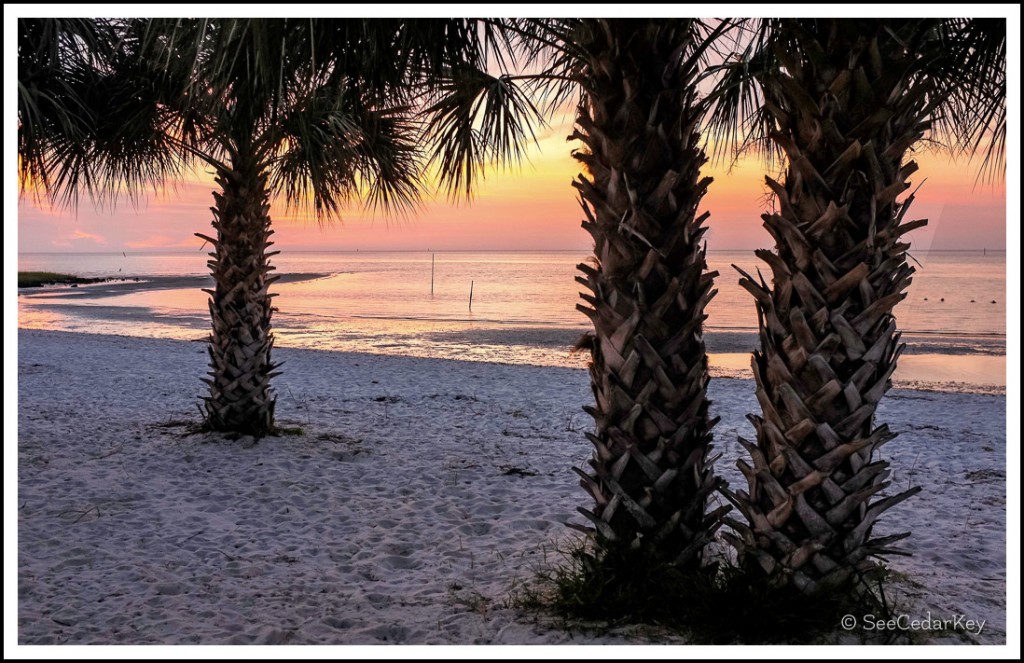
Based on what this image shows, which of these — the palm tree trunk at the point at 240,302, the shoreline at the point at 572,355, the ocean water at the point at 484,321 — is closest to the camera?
the palm tree trunk at the point at 240,302

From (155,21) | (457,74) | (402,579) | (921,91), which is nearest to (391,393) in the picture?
(402,579)

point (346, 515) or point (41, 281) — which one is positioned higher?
point (41, 281)

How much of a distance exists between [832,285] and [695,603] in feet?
5.46

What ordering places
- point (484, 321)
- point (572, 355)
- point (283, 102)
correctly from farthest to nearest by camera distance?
point (484, 321)
point (572, 355)
point (283, 102)

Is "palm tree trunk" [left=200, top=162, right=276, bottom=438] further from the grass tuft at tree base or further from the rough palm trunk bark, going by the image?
the rough palm trunk bark

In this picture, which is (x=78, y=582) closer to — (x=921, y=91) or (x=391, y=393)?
(x=921, y=91)

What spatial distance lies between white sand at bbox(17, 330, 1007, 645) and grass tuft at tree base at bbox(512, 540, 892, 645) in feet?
0.50

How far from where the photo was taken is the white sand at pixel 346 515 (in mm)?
4031

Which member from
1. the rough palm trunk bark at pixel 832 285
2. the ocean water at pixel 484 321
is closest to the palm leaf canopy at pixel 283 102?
the rough palm trunk bark at pixel 832 285

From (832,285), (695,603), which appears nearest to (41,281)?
(695,603)

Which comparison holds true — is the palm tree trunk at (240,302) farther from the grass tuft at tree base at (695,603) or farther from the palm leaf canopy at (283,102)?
the grass tuft at tree base at (695,603)

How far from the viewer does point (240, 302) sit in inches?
309

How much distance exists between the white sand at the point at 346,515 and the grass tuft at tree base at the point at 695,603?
152mm

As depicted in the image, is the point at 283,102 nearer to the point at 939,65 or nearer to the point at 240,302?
the point at 240,302
